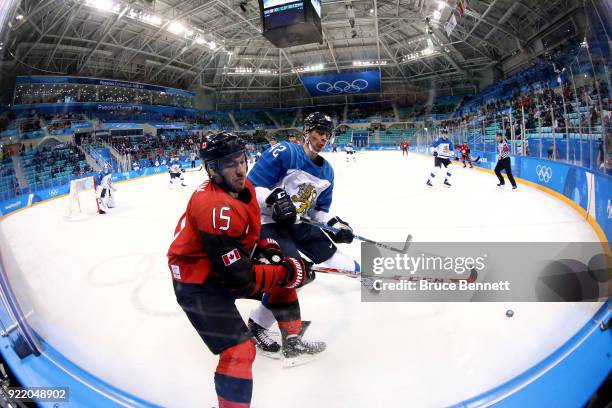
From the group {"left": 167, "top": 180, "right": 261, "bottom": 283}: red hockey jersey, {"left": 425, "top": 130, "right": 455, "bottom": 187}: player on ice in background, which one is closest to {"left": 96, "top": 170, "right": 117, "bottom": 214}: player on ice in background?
{"left": 167, "top": 180, "right": 261, "bottom": 283}: red hockey jersey

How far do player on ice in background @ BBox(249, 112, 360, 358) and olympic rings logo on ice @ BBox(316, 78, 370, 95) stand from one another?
A: 2026mm

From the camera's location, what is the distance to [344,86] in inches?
142

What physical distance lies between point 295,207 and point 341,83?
2512mm

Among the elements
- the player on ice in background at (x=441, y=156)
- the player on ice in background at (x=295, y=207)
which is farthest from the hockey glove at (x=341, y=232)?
the player on ice in background at (x=441, y=156)

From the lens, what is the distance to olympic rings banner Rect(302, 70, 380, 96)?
356cm

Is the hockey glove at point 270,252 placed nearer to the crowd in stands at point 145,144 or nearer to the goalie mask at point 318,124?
the goalie mask at point 318,124

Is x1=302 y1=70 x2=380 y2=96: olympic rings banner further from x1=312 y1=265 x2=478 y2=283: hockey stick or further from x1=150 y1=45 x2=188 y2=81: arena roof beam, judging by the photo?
x1=312 y1=265 x2=478 y2=283: hockey stick

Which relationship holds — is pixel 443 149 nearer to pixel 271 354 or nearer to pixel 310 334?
pixel 310 334

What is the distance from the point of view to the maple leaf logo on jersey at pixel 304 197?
1818 millimetres

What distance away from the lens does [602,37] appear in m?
1.09

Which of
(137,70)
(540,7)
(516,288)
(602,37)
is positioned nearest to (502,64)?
(540,7)

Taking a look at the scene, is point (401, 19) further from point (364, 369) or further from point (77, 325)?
point (77, 325)

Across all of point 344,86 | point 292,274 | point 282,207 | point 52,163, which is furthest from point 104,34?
point 344,86

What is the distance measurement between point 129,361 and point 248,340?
81 centimetres
